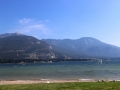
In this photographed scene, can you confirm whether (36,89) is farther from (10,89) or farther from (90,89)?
(90,89)

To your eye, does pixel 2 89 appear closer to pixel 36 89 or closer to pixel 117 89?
pixel 36 89

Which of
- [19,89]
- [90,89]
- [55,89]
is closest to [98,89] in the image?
[90,89]

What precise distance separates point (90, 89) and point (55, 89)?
3.29 metres

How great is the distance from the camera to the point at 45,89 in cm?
2034

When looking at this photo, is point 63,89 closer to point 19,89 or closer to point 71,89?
point 71,89

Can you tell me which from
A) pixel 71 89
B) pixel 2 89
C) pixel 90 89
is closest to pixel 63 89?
pixel 71 89

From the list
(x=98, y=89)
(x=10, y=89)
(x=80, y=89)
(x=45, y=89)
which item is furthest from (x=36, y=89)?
(x=98, y=89)

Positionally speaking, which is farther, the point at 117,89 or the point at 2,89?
the point at 2,89

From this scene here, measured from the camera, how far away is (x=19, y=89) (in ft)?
67.7

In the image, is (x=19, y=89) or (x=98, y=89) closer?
(x=98, y=89)

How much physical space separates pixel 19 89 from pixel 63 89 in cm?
436

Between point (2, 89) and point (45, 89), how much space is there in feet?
14.2

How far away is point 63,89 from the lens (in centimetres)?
1980

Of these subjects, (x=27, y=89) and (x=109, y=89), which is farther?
(x=27, y=89)
